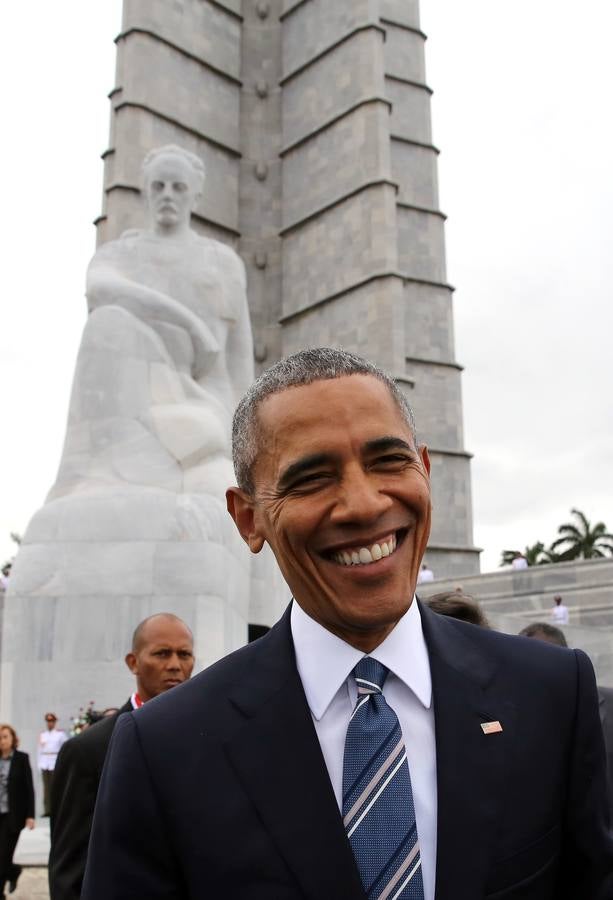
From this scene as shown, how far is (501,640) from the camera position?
4.67 feet

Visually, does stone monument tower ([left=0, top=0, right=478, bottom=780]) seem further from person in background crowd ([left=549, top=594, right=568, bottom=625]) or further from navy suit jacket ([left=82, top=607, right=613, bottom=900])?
navy suit jacket ([left=82, top=607, right=613, bottom=900])

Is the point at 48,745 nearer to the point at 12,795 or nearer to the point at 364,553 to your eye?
the point at 12,795

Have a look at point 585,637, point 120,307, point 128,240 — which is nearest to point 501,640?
point 120,307

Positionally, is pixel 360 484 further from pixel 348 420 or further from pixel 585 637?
pixel 585 637

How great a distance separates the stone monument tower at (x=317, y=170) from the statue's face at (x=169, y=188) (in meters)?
14.7

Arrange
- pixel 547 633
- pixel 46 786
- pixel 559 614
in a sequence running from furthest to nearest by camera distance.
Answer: pixel 559 614 → pixel 46 786 → pixel 547 633

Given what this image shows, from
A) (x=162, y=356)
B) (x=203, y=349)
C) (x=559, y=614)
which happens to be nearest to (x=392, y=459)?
(x=162, y=356)

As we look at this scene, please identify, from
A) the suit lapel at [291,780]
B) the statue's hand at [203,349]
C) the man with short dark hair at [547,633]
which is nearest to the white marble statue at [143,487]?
the statue's hand at [203,349]

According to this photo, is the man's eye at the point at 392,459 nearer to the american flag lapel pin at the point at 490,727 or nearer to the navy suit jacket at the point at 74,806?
the american flag lapel pin at the point at 490,727

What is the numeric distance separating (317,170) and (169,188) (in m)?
18.9

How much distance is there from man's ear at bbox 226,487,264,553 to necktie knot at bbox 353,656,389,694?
237mm

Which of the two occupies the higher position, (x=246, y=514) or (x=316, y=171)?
(x=316, y=171)

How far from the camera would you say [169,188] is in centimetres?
931

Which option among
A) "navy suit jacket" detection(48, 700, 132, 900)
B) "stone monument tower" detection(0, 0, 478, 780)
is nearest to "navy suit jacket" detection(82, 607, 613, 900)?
"navy suit jacket" detection(48, 700, 132, 900)
